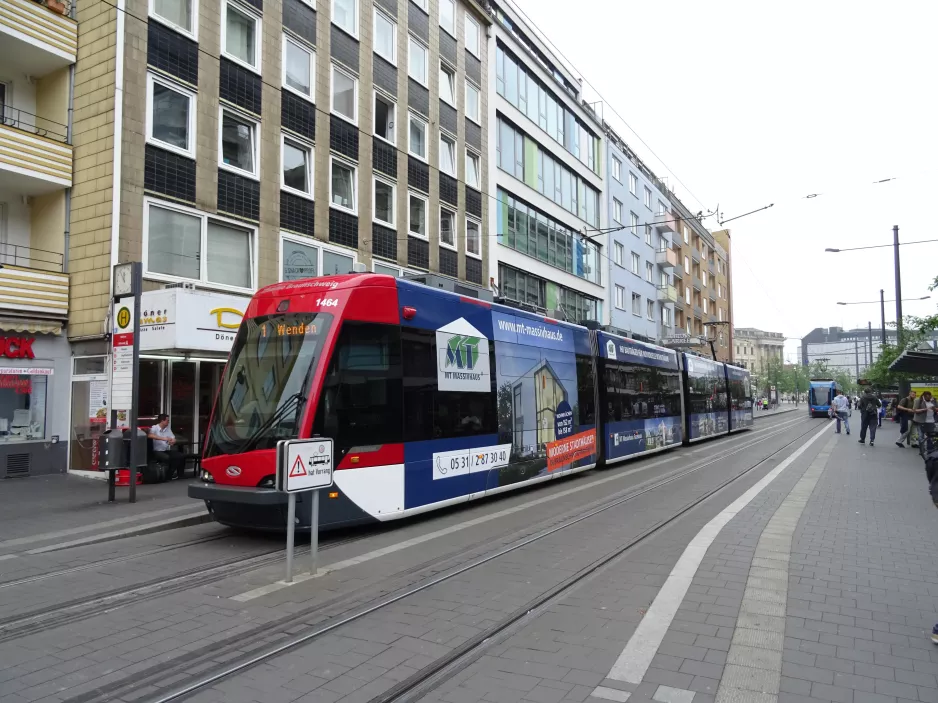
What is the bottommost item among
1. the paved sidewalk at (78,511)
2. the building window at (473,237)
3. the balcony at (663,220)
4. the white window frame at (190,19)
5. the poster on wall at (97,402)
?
the paved sidewalk at (78,511)

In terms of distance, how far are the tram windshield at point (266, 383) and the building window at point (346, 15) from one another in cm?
1549

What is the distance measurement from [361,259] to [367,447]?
13.7m

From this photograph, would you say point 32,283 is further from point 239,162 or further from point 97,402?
point 239,162

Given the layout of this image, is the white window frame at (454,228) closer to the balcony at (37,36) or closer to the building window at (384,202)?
the building window at (384,202)

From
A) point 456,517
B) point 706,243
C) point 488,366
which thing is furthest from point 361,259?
point 706,243

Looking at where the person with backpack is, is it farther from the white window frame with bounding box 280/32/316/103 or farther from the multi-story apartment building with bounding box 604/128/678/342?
the white window frame with bounding box 280/32/316/103

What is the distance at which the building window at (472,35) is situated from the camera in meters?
27.7

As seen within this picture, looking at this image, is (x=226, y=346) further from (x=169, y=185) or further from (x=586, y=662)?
(x=586, y=662)

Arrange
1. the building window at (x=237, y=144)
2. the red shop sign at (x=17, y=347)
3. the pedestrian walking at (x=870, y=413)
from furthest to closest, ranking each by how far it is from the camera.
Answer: the pedestrian walking at (x=870, y=413), the building window at (x=237, y=144), the red shop sign at (x=17, y=347)

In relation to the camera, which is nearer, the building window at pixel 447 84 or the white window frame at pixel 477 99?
the building window at pixel 447 84

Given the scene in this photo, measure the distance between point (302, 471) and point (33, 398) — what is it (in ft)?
35.1

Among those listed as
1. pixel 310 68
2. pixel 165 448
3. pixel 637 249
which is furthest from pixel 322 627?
pixel 637 249

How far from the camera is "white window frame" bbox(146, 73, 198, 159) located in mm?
15281

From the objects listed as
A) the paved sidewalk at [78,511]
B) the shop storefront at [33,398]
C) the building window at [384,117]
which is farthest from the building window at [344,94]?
the paved sidewalk at [78,511]
